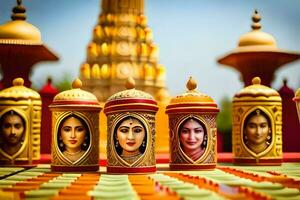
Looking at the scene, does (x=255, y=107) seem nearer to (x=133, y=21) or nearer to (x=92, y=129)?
(x=92, y=129)

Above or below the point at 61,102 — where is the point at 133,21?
above

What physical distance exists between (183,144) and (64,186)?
5.21ft

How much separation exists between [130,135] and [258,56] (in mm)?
3416

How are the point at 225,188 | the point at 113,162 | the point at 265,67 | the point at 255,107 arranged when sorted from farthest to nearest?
the point at 265,67 < the point at 255,107 < the point at 113,162 < the point at 225,188

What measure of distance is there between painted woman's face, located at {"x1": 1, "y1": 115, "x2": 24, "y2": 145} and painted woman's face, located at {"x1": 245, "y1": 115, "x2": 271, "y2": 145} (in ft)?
6.76

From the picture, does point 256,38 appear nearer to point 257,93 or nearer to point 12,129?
point 257,93

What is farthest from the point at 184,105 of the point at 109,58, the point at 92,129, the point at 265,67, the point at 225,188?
the point at 109,58

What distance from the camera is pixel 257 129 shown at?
15.6 feet

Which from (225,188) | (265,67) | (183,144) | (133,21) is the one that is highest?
(133,21)

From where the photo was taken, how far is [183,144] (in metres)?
4.28

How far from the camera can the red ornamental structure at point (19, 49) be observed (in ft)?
21.0

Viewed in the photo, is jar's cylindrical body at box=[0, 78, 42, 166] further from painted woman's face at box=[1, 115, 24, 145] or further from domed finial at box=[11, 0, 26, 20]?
domed finial at box=[11, 0, 26, 20]

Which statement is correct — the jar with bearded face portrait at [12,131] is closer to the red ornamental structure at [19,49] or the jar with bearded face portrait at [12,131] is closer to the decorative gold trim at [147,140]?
the decorative gold trim at [147,140]

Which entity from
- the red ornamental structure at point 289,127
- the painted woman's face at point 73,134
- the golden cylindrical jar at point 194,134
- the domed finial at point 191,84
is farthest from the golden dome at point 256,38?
the painted woman's face at point 73,134
